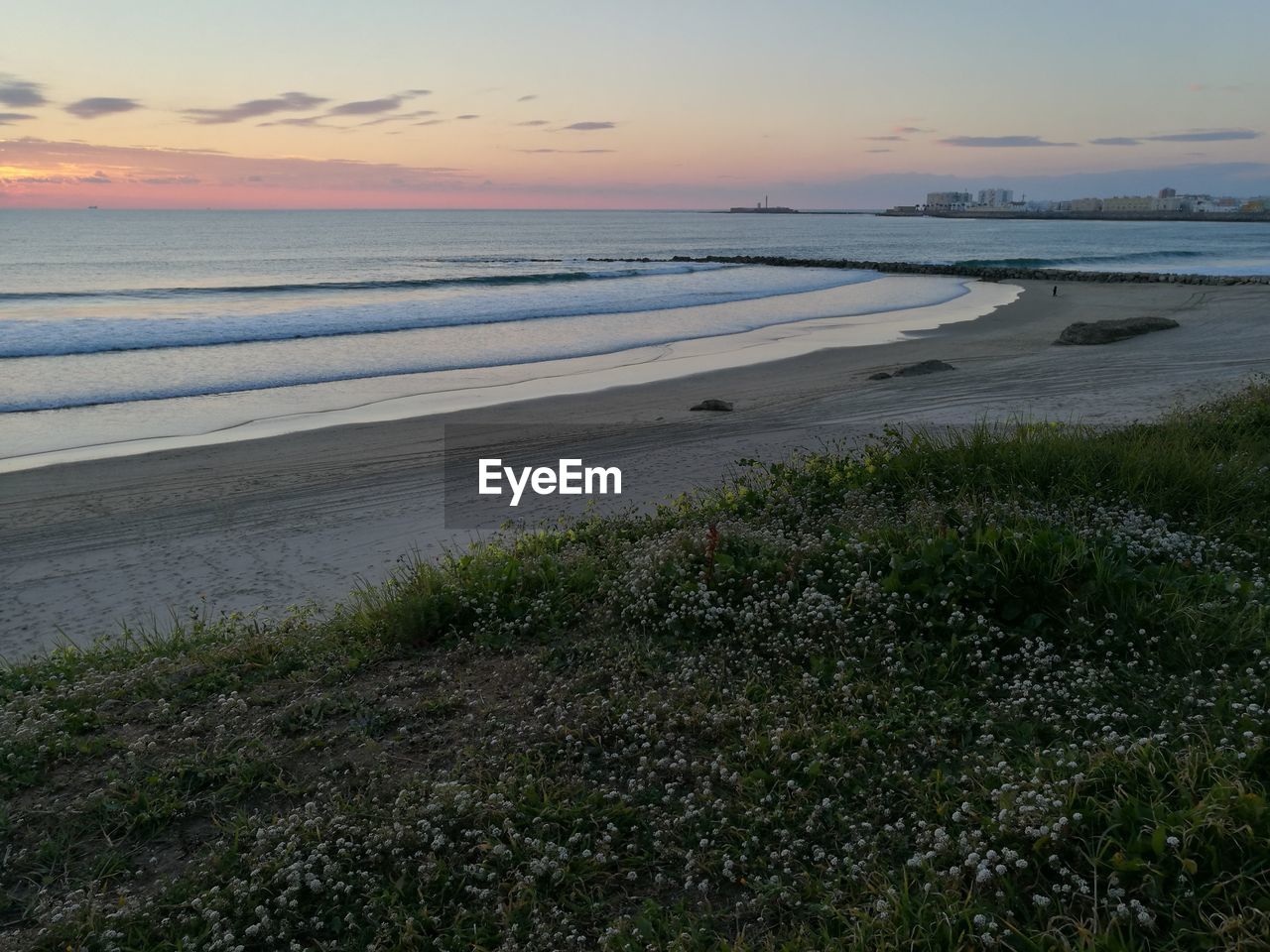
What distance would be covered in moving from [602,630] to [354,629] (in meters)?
1.55

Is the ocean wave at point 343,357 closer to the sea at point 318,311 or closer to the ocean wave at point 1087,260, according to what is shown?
the sea at point 318,311

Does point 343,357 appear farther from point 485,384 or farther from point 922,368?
point 922,368

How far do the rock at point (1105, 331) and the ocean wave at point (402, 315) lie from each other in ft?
51.6

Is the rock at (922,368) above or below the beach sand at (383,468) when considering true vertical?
above

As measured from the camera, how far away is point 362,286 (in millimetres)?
41938

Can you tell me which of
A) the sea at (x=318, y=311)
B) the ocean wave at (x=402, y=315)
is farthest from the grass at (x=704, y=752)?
the ocean wave at (x=402, y=315)

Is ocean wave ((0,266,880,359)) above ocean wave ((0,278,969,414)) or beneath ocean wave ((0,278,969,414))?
above

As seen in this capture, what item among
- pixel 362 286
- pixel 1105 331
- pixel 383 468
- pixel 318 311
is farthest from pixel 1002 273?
pixel 383 468

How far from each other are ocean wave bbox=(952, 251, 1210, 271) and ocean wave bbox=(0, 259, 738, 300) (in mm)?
18641

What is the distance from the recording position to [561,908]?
10.8ft

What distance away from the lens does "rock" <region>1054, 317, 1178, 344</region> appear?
20484mm

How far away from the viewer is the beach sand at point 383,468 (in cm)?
774

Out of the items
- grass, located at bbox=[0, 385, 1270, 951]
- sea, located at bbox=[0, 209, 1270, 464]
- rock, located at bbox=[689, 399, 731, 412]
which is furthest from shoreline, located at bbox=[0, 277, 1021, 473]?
grass, located at bbox=[0, 385, 1270, 951]

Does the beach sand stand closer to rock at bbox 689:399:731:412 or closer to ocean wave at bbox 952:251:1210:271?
rock at bbox 689:399:731:412
